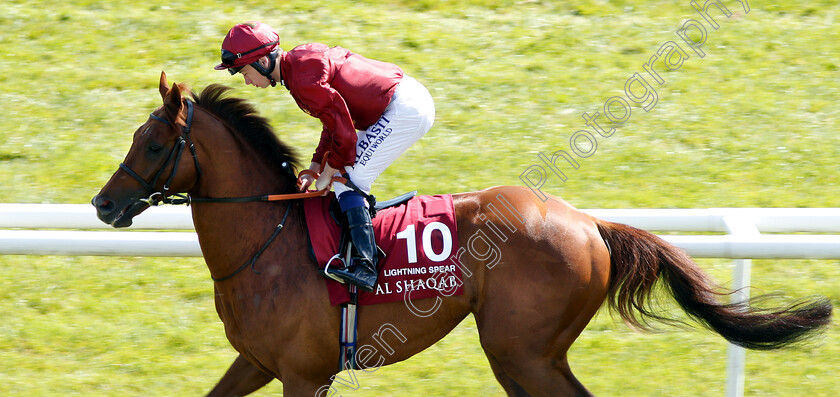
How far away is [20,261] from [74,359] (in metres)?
1.29

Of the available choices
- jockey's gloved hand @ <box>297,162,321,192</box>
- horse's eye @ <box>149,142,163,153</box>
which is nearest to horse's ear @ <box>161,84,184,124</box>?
horse's eye @ <box>149,142,163,153</box>

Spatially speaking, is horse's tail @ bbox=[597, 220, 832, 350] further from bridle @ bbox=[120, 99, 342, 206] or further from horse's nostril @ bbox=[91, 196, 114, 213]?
horse's nostril @ bbox=[91, 196, 114, 213]

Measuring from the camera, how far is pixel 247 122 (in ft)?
11.8

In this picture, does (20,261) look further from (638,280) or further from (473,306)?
(638,280)

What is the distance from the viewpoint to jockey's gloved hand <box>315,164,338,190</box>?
11.5 feet

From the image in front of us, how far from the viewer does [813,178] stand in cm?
623

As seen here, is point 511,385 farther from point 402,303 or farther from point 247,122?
point 247,122

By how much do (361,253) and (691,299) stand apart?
4.66 ft

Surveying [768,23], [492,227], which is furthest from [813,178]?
[492,227]

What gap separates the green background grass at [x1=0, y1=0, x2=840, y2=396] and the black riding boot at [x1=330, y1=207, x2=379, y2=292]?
117 centimetres

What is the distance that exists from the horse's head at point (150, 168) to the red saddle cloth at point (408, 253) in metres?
0.58

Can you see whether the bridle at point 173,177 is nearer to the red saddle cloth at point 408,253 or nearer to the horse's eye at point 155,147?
the horse's eye at point 155,147

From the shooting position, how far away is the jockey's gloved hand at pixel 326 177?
3510 millimetres

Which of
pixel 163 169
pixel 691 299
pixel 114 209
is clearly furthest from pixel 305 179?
pixel 691 299
